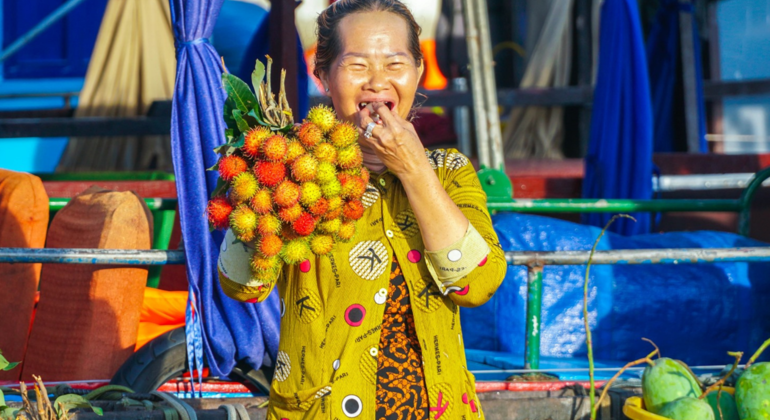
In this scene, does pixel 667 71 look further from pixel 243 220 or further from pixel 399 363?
pixel 243 220

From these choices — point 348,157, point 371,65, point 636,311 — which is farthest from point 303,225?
point 636,311

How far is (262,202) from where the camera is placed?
121 cm

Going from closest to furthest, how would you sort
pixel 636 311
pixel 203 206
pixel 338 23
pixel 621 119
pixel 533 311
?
1. pixel 338 23
2. pixel 533 311
3. pixel 203 206
4. pixel 636 311
5. pixel 621 119

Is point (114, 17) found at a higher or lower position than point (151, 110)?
higher

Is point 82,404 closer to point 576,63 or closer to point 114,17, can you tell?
point 114,17

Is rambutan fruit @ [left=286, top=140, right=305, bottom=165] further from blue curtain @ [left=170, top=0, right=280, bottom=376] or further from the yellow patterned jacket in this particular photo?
blue curtain @ [left=170, top=0, right=280, bottom=376]

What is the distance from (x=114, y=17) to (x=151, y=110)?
5.35 feet

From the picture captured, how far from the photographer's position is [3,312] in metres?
2.88

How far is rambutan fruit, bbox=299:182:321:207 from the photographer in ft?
4.01

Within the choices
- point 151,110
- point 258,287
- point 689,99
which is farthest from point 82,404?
point 689,99

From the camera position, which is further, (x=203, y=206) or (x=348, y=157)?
(x=203, y=206)

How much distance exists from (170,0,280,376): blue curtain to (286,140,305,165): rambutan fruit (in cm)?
140

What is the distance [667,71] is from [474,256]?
5.60 meters

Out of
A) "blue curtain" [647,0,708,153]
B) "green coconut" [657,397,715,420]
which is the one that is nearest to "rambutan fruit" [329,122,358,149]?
"green coconut" [657,397,715,420]
